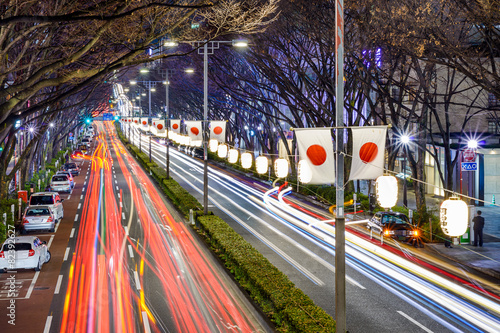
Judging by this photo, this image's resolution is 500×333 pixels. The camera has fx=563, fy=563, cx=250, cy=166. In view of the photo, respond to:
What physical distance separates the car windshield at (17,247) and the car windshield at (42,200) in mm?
11496

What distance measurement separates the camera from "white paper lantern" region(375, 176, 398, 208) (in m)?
15.5

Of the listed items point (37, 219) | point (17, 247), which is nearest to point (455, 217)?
point (17, 247)

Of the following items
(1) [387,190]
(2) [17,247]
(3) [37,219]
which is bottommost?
(3) [37,219]

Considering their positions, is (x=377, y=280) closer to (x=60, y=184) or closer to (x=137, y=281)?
(x=137, y=281)

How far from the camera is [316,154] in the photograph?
10.6 metres

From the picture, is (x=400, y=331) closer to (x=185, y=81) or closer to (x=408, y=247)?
(x=408, y=247)

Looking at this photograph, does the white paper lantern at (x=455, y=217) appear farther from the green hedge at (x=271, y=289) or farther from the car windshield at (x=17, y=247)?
the car windshield at (x=17, y=247)

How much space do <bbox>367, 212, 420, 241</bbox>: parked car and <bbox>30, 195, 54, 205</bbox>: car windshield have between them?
17494 millimetres

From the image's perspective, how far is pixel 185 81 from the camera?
205ft

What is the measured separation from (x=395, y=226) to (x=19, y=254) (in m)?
15.7

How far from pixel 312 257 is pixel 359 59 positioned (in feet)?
33.3

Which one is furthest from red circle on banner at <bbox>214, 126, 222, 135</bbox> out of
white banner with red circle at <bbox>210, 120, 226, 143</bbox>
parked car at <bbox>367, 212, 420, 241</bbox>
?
parked car at <bbox>367, 212, 420, 241</bbox>

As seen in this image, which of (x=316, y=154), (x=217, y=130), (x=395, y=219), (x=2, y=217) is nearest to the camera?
(x=316, y=154)

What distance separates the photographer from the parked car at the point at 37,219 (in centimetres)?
2752
